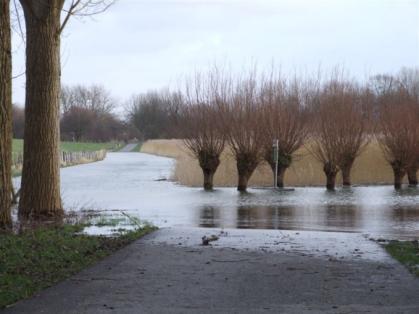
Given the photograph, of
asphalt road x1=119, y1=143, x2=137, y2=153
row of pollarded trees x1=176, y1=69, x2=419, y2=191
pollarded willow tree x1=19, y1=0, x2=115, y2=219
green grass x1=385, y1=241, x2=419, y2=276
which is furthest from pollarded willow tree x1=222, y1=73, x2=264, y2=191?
asphalt road x1=119, y1=143, x2=137, y2=153

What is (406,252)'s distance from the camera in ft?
31.7

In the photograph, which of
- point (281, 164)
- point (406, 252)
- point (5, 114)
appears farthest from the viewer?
point (281, 164)

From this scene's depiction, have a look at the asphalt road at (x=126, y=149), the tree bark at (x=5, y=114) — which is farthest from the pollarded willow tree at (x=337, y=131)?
the asphalt road at (x=126, y=149)

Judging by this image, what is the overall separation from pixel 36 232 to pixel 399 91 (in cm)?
2232

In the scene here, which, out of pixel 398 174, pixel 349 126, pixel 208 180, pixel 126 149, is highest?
pixel 126 149

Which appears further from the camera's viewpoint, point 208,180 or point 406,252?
point 208,180

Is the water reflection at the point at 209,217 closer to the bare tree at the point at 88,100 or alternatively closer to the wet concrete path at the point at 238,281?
the wet concrete path at the point at 238,281

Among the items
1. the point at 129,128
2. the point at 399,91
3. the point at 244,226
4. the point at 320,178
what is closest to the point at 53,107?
the point at 244,226

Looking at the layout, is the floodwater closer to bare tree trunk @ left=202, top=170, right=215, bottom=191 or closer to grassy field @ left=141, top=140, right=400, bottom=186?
bare tree trunk @ left=202, top=170, right=215, bottom=191

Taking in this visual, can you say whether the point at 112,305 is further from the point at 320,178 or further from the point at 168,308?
the point at 320,178

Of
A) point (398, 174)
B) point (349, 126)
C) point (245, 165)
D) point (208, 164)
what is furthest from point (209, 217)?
point (398, 174)

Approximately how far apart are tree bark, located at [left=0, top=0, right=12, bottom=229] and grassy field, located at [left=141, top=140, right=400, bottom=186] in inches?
619

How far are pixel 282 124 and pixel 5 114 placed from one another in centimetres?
1571

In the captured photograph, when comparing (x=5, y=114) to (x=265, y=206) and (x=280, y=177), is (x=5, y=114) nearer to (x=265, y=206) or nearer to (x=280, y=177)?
(x=265, y=206)
